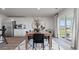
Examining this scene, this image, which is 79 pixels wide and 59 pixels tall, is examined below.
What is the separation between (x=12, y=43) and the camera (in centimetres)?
240

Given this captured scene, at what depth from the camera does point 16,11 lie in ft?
7.84

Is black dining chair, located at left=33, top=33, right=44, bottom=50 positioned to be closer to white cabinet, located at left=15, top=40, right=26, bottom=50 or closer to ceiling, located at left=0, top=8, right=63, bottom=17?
white cabinet, located at left=15, top=40, right=26, bottom=50

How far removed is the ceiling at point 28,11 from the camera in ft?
7.68

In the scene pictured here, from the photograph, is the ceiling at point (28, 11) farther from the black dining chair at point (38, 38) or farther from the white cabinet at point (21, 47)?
the white cabinet at point (21, 47)

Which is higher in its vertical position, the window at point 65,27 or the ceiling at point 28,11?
the ceiling at point 28,11

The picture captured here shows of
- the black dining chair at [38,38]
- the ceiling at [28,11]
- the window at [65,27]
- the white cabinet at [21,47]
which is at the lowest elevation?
the white cabinet at [21,47]

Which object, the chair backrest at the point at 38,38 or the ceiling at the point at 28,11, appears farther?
the chair backrest at the point at 38,38

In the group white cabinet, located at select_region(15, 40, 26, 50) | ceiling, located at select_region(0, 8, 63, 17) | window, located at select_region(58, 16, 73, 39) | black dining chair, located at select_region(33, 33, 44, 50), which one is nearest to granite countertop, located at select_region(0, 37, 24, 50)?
white cabinet, located at select_region(15, 40, 26, 50)

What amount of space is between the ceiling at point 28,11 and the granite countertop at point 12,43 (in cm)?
52

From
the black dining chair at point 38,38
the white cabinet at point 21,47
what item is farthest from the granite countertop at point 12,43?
the black dining chair at point 38,38

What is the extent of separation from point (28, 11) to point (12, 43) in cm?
78

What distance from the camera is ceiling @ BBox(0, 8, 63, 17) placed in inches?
92.1
